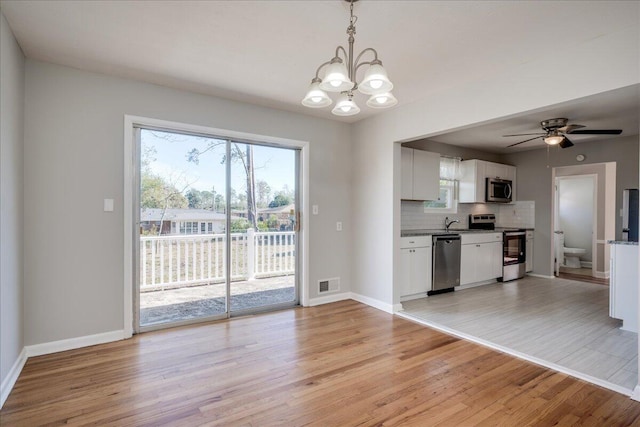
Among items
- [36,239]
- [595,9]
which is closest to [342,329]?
[36,239]

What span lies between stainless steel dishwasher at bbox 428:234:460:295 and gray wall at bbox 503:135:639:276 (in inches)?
96.0

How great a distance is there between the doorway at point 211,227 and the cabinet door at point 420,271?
164cm

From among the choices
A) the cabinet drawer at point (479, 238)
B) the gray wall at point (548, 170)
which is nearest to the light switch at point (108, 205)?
the cabinet drawer at point (479, 238)

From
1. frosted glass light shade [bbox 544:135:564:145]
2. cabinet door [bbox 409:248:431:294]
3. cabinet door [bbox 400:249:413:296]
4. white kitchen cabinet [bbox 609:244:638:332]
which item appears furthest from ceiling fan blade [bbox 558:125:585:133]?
cabinet door [bbox 400:249:413:296]

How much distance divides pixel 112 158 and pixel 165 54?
45.1 inches

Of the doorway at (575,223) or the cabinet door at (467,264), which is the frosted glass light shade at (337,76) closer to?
the cabinet door at (467,264)

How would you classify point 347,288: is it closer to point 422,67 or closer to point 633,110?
point 422,67

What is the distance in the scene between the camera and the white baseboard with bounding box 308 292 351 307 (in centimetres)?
438

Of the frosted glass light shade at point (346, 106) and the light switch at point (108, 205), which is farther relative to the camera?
the light switch at point (108, 205)

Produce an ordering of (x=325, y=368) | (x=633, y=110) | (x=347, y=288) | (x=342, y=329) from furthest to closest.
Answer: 1. (x=347, y=288)
2. (x=633, y=110)
3. (x=342, y=329)
4. (x=325, y=368)

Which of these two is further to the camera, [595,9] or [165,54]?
[165,54]

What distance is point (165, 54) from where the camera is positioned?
2.70 metres

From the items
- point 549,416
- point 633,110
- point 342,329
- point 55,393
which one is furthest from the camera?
point 633,110

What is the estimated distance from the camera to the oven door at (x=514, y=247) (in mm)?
5828
